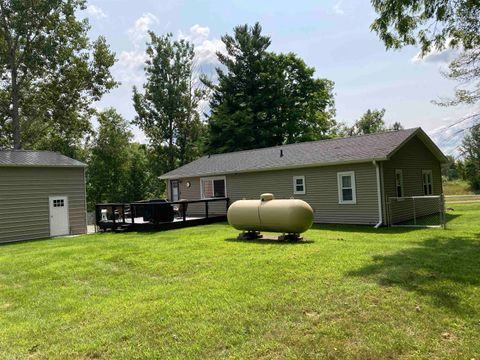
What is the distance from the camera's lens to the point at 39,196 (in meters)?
17.2

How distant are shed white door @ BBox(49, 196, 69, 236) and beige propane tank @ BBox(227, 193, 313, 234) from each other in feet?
32.2

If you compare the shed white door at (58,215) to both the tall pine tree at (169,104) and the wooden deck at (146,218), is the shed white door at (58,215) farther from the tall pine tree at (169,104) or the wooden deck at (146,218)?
the tall pine tree at (169,104)

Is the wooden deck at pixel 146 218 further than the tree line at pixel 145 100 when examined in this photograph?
No

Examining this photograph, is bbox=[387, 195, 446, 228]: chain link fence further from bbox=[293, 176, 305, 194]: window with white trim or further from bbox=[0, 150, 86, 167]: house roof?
bbox=[0, 150, 86, 167]: house roof

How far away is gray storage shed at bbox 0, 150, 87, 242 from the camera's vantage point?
53.1 ft

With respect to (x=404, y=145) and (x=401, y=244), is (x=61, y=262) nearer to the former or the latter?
(x=401, y=244)

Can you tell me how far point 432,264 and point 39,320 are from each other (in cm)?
669

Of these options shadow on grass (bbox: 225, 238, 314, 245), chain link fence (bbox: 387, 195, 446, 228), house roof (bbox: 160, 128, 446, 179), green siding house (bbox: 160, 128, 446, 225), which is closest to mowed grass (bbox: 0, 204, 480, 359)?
shadow on grass (bbox: 225, 238, 314, 245)

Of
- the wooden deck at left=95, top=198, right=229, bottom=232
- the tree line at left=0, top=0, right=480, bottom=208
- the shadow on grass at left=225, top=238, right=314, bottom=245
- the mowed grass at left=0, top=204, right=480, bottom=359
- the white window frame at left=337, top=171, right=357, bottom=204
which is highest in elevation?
the tree line at left=0, top=0, right=480, bottom=208

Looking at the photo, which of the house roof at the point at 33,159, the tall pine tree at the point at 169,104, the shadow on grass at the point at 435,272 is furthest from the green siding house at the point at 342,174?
the tall pine tree at the point at 169,104

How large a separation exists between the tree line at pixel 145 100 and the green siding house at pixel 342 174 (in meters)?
13.5

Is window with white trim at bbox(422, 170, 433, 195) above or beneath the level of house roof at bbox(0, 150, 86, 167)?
beneath

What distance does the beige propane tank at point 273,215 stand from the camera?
10.7 metres

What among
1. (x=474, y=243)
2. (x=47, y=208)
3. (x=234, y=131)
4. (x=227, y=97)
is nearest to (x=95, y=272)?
(x=474, y=243)
